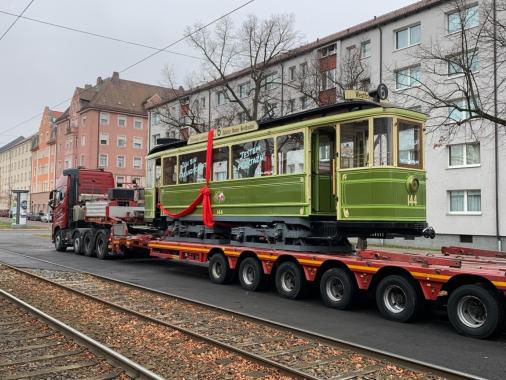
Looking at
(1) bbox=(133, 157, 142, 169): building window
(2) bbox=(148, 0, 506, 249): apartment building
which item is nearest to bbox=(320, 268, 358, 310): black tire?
(2) bbox=(148, 0, 506, 249): apartment building

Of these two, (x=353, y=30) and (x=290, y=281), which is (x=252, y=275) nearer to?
(x=290, y=281)

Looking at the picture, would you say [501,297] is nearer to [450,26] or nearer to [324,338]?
[324,338]

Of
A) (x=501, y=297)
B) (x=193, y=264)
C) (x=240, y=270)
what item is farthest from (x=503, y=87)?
(x=501, y=297)

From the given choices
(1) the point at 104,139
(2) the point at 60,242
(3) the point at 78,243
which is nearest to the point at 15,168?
(1) the point at 104,139

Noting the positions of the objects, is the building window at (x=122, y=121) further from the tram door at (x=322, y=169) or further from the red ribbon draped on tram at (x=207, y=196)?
the tram door at (x=322, y=169)

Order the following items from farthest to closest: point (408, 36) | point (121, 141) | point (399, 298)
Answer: point (121, 141) < point (408, 36) < point (399, 298)

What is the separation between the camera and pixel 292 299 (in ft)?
34.4

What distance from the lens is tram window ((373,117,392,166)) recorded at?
30.4ft

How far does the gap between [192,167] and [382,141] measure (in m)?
6.03

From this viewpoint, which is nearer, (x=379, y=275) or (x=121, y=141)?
(x=379, y=275)

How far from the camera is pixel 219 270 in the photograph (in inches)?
495

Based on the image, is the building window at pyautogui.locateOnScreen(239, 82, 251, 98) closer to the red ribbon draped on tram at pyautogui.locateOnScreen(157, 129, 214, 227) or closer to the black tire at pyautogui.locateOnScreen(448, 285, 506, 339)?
the red ribbon draped on tram at pyautogui.locateOnScreen(157, 129, 214, 227)

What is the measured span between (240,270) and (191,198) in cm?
289

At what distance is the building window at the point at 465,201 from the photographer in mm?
26359
